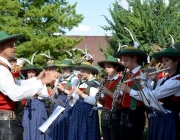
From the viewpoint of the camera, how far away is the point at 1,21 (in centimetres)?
1900

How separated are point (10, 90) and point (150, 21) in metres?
15.6

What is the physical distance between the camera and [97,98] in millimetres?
6688

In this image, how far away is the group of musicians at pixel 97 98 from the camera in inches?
192

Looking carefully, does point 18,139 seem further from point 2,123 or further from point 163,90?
point 163,90

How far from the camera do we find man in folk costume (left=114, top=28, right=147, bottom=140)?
20.1 ft

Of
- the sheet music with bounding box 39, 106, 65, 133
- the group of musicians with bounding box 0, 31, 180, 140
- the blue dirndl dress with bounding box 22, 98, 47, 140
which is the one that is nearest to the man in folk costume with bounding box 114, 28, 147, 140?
the group of musicians with bounding box 0, 31, 180, 140

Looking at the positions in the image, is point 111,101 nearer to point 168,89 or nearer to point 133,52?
point 133,52

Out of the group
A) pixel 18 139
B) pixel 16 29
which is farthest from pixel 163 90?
pixel 16 29

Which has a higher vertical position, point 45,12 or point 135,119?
point 45,12

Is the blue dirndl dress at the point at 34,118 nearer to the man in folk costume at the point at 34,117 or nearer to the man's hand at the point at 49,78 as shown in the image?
the man in folk costume at the point at 34,117

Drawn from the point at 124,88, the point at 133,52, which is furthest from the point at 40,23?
the point at 124,88

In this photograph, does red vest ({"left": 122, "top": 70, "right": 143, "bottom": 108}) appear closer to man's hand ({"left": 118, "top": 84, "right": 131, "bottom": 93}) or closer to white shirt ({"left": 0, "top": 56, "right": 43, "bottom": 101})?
man's hand ({"left": 118, "top": 84, "right": 131, "bottom": 93})

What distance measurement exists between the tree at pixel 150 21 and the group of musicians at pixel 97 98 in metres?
11.0

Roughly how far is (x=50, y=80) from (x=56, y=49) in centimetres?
1524
